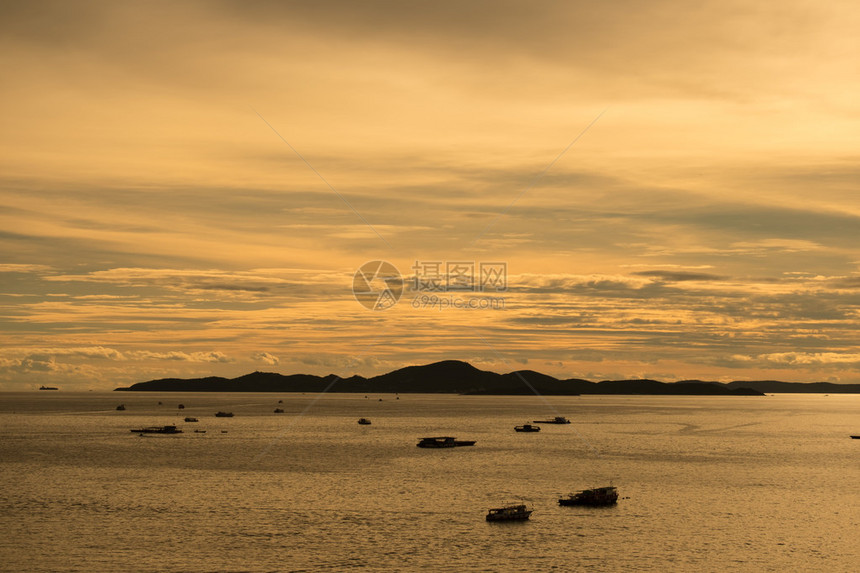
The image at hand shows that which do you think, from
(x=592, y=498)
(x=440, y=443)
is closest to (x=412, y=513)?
(x=592, y=498)

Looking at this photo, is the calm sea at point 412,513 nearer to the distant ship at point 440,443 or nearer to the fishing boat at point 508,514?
the fishing boat at point 508,514

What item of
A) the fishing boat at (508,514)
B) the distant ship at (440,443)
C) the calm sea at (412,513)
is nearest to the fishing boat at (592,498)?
the calm sea at (412,513)

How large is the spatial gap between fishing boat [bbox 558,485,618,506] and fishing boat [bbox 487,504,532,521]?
11.3 m

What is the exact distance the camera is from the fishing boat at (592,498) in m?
102

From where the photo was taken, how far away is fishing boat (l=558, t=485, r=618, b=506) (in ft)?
335

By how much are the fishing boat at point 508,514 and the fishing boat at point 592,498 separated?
444 inches

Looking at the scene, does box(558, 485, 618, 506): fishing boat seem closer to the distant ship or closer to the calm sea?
the calm sea

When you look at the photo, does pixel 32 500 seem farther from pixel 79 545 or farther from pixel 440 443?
pixel 440 443

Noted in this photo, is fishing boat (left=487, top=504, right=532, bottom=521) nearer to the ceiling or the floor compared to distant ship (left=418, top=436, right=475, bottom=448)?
nearer to the floor

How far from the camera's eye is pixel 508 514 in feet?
302

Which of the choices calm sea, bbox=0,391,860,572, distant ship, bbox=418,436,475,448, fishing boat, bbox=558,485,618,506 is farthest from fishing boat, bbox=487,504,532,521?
distant ship, bbox=418,436,475,448

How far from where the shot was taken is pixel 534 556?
7762 centimetres

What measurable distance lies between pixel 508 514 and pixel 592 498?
1560 centimetres

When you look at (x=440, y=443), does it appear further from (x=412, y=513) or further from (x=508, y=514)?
(x=508, y=514)
